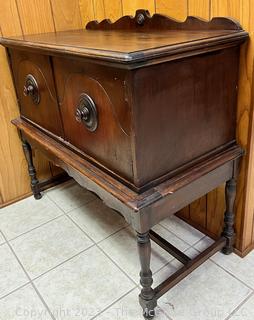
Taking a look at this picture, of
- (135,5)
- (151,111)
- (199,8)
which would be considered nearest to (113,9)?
(135,5)

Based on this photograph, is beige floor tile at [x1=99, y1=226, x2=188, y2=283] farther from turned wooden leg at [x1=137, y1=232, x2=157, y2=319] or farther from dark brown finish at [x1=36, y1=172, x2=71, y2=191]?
dark brown finish at [x1=36, y1=172, x2=71, y2=191]

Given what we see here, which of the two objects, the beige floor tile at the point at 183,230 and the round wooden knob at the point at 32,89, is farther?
the beige floor tile at the point at 183,230

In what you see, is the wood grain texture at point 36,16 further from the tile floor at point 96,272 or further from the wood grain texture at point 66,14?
the tile floor at point 96,272

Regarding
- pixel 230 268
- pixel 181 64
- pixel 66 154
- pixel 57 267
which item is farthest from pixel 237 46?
pixel 57 267

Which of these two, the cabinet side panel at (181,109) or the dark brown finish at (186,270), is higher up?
the cabinet side panel at (181,109)

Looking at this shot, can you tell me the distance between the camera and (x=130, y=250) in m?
1.52

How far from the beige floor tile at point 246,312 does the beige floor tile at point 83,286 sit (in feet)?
1.36

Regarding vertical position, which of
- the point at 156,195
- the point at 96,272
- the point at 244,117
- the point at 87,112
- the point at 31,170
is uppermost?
the point at 87,112

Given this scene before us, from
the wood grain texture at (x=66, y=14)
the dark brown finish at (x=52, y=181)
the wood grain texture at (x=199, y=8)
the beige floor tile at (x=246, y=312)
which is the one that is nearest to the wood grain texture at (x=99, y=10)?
the wood grain texture at (x=66, y=14)

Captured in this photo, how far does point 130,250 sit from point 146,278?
42 cm

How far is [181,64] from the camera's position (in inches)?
36.1

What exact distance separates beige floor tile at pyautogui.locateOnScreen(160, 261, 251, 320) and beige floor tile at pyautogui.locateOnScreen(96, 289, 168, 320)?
0.22 ft

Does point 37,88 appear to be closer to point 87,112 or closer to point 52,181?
point 87,112

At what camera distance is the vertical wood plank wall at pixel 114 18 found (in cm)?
111
